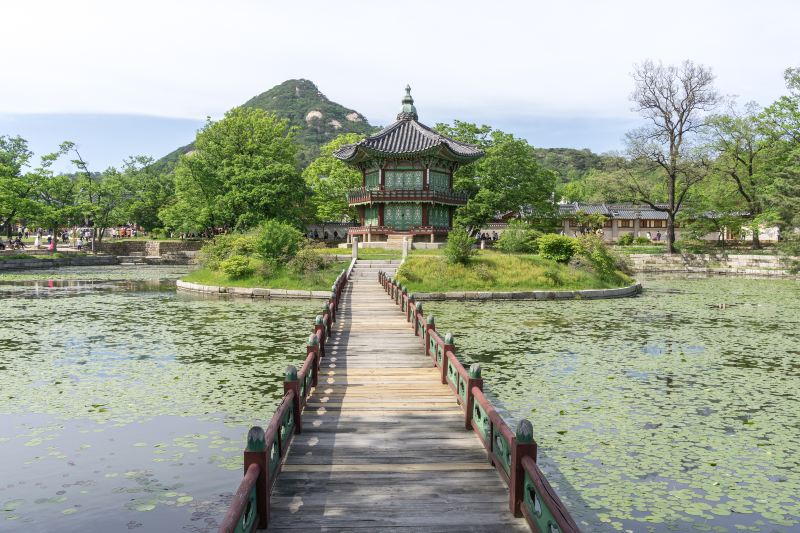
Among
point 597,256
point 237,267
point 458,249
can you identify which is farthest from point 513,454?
point 597,256

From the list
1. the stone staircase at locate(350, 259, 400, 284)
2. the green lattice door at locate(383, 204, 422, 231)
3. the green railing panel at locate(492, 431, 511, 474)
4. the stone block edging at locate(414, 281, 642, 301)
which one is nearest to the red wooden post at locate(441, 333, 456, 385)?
the green railing panel at locate(492, 431, 511, 474)

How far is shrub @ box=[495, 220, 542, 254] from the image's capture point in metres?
35.2

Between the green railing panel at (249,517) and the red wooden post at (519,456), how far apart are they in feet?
7.66

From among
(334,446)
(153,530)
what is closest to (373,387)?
(334,446)

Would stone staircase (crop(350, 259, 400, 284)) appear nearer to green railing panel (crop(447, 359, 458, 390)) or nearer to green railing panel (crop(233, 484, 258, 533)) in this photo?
green railing panel (crop(447, 359, 458, 390))

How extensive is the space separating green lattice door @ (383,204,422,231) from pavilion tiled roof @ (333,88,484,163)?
13.9 ft

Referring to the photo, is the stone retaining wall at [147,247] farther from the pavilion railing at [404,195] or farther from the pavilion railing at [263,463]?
the pavilion railing at [263,463]

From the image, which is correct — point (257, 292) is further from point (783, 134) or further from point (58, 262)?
point (783, 134)

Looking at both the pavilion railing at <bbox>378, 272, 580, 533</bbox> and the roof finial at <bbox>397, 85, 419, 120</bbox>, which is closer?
the pavilion railing at <bbox>378, 272, 580, 533</bbox>

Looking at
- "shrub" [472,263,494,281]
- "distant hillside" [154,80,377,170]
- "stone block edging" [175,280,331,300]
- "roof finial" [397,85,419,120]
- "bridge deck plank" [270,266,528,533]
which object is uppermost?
"distant hillside" [154,80,377,170]

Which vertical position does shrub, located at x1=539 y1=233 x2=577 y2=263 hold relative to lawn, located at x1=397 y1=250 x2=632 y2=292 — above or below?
above

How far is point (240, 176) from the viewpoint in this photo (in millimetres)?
52625

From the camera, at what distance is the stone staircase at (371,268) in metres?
31.1

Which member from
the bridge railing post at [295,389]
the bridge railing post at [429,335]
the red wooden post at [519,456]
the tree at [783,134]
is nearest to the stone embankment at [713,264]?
the tree at [783,134]
